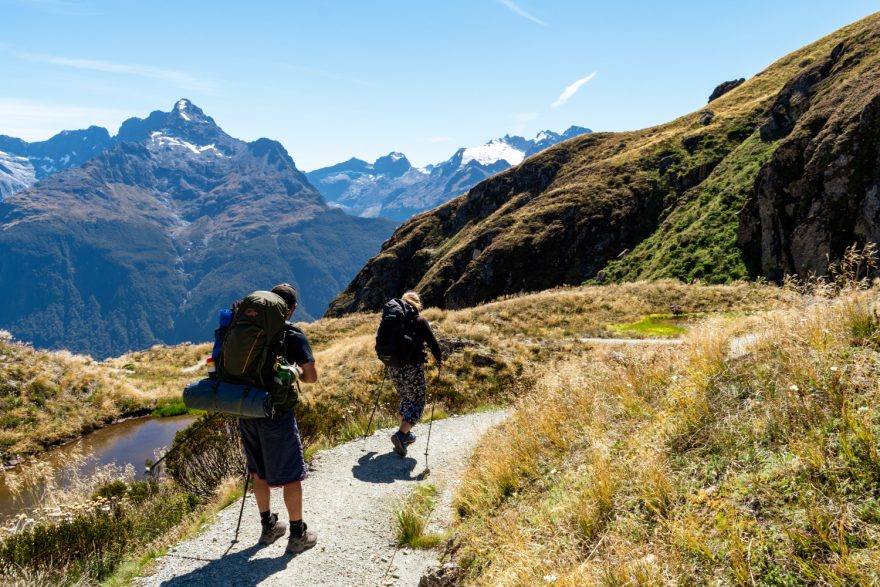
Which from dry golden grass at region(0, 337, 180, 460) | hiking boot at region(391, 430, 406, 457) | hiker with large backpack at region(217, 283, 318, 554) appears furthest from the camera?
dry golden grass at region(0, 337, 180, 460)

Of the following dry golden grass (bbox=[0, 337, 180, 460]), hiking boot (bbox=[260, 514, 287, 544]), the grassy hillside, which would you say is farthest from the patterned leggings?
dry golden grass (bbox=[0, 337, 180, 460])

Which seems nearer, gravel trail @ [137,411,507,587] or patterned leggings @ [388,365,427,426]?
gravel trail @ [137,411,507,587]

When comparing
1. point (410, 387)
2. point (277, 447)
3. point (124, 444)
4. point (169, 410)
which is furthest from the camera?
point (169, 410)

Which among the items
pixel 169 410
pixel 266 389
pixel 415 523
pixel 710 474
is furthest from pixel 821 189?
pixel 169 410

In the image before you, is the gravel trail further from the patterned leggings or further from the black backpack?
the black backpack

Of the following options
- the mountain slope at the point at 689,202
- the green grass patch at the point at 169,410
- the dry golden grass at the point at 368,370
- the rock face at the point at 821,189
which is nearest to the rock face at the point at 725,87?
the mountain slope at the point at 689,202

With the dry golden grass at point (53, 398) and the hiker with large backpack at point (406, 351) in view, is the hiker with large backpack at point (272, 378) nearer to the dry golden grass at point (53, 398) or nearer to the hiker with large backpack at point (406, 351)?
the hiker with large backpack at point (406, 351)

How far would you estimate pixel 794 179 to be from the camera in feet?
138

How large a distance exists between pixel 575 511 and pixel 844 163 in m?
46.0

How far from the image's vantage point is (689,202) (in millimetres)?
63062

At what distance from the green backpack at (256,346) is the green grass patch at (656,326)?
824 inches

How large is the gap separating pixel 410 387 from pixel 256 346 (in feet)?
15.0

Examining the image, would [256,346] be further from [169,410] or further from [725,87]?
[725,87]

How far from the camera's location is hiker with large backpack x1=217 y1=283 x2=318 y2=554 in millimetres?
5758
